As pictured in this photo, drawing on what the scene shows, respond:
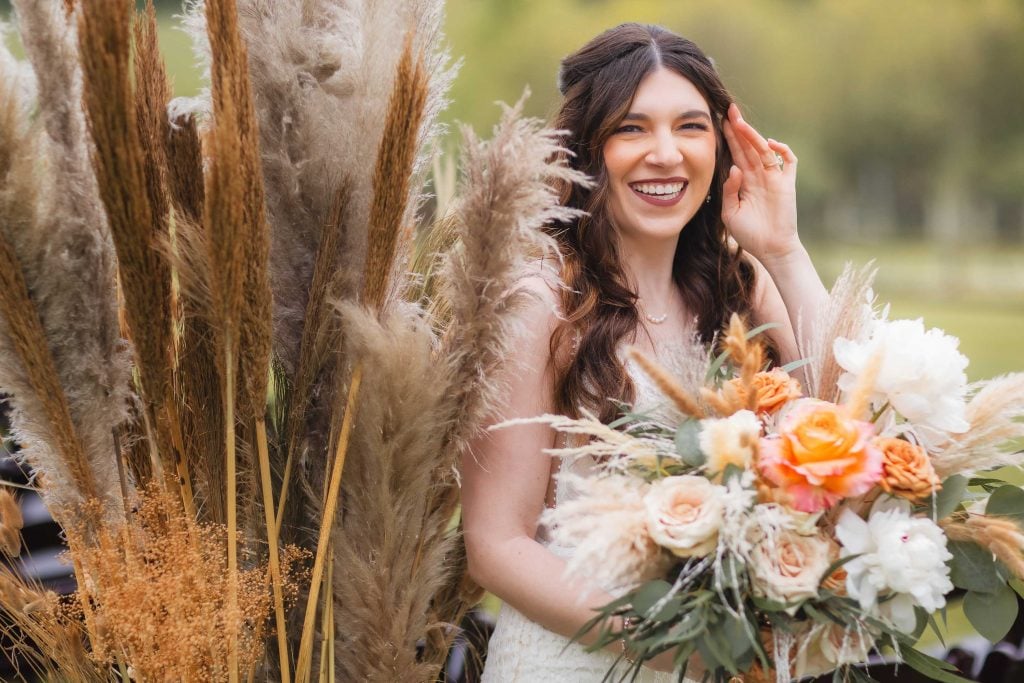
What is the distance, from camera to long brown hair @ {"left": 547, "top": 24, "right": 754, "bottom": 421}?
1519 mm

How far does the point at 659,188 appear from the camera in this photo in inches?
63.1

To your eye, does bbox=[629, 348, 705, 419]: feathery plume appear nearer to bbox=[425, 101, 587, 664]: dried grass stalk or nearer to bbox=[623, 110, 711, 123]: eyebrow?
bbox=[425, 101, 587, 664]: dried grass stalk

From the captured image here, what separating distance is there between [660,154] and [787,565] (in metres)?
0.76

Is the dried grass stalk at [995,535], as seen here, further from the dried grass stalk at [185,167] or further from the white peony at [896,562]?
the dried grass stalk at [185,167]

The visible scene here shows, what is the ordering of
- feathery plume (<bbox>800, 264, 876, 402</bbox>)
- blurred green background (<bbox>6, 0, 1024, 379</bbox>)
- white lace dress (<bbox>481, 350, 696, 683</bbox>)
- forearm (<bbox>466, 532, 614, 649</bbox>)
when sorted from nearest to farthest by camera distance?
feathery plume (<bbox>800, 264, 876, 402</bbox>)
forearm (<bbox>466, 532, 614, 649</bbox>)
white lace dress (<bbox>481, 350, 696, 683</bbox>)
blurred green background (<bbox>6, 0, 1024, 379</bbox>)

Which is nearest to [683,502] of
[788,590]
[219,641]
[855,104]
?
[788,590]

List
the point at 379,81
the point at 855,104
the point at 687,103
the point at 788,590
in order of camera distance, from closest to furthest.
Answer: the point at 788,590
the point at 379,81
the point at 687,103
the point at 855,104

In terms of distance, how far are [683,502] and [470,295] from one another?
0.34 meters

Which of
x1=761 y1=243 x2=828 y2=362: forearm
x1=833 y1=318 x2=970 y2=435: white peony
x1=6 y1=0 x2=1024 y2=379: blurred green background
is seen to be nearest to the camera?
x1=833 y1=318 x2=970 y2=435: white peony

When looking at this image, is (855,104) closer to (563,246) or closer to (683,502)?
(563,246)

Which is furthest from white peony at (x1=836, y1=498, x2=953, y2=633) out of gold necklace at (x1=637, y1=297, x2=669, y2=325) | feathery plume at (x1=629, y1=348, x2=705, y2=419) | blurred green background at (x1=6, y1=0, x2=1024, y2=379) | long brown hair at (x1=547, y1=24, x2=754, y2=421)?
blurred green background at (x1=6, y1=0, x2=1024, y2=379)

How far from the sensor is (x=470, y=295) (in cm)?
115

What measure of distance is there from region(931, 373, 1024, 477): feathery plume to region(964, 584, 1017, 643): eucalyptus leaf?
5.9 inches

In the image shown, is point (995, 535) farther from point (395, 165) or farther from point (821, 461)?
point (395, 165)
